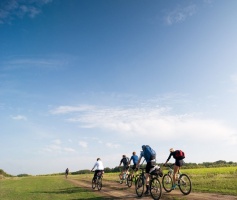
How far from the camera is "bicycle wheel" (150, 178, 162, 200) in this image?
1409cm

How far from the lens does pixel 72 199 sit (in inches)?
659

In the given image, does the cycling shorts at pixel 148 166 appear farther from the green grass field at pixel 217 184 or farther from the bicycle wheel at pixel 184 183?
the green grass field at pixel 217 184

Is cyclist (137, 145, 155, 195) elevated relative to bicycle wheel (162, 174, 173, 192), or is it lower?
elevated

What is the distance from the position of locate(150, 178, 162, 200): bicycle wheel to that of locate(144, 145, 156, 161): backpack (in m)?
1.18

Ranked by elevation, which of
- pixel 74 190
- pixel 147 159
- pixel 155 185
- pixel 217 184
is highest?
pixel 147 159

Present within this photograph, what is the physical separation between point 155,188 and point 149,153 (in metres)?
1.90

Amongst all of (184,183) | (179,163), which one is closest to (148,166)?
(179,163)

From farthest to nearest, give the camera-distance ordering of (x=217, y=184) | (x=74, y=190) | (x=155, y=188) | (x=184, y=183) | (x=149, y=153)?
(x=74, y=190) → (x=217, y=184) → (x=184, y=183) → (x=149, y=153) → (x=155, y=188)

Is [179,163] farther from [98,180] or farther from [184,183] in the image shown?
[98,180]

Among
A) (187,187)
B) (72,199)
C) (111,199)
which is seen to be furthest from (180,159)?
(72,199)

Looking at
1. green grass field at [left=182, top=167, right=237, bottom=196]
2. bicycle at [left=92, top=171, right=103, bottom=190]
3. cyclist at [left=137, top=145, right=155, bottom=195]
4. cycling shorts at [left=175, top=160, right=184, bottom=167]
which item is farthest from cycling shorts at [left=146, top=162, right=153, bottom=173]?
bicycle at [left=92, top=171, right=103, bottom=190]

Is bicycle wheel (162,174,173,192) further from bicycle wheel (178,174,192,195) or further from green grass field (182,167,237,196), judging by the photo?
green grass field (182,167,237,196)

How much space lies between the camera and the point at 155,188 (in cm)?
1448

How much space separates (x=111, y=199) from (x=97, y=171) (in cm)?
766
